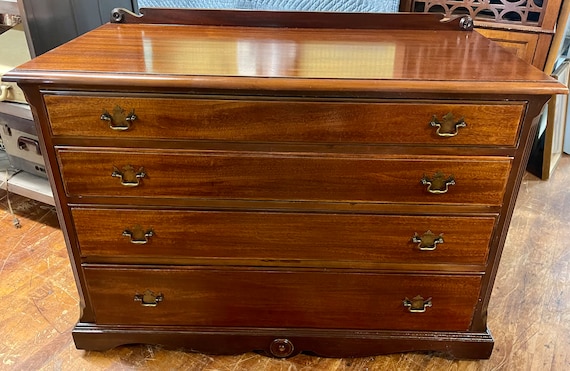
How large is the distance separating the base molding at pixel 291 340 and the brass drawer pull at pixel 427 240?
279 mm

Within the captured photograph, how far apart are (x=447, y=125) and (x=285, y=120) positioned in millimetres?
339

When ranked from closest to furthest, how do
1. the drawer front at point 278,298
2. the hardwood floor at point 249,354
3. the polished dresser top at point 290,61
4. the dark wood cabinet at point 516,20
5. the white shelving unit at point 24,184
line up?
the polished dresser top at point 290,61 < the drawer front at point 278,298 < the hardwood floor at point 249,354 < the dark wood cabinet at point 516,20 < the white shelving unit at point 24,184

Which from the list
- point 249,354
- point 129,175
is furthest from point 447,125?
point 249,354

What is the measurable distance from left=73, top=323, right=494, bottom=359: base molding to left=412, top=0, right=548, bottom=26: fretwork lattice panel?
96 centimetres

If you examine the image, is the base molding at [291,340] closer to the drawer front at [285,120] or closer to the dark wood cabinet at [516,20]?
the drawer front at [285,120]

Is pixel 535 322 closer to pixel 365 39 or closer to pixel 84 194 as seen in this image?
pixel 365 39

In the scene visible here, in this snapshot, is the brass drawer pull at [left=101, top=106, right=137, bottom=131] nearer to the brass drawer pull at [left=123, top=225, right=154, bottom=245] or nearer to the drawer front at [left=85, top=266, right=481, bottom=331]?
the brass drawer pull at [left=123, top=225, right=154, bottom=245]

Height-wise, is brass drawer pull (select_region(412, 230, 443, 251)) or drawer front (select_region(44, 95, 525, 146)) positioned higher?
drawer front (select_region(44, 95, 525, 146))

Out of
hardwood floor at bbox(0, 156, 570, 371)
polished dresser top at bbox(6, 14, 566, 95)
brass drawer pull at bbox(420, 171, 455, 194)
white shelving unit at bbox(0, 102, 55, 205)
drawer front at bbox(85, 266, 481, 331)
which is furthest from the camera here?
white shelving unit at bbox(0, 102, 55, 205)

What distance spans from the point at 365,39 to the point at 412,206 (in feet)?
1.58

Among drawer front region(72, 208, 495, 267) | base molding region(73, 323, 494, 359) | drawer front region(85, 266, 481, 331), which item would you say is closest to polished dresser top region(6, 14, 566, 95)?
drawer front region(72, 208, 495, 267)

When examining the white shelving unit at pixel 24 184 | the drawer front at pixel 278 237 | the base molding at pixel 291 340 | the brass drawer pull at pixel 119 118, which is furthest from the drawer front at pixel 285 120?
the white shelving unit at pixel 24 184

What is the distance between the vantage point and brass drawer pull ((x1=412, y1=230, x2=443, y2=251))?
3.79 ft

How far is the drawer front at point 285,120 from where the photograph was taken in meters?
1.01
